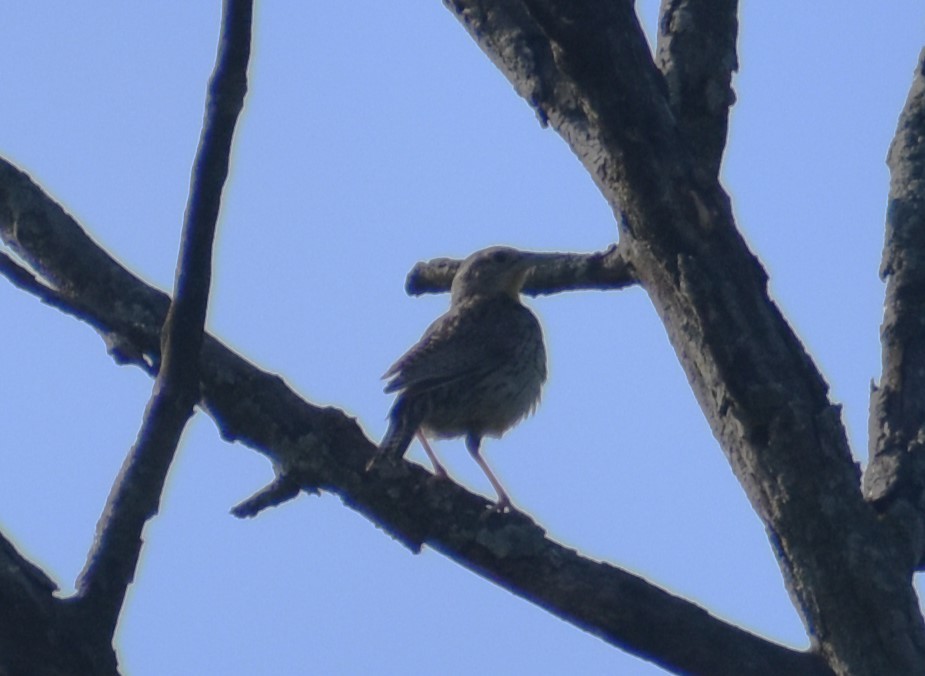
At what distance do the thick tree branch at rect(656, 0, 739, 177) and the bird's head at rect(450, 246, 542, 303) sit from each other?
3.32m

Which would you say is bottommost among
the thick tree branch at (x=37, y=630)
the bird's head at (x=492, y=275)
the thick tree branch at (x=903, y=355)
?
the thick tree branch at (x=37, y=630)

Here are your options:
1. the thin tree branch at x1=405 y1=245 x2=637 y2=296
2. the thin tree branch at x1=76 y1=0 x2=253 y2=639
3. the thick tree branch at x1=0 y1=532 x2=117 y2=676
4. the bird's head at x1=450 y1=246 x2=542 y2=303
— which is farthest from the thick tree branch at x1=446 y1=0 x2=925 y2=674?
the bird's head at x1=450 y1=246 x2=542 y2=303

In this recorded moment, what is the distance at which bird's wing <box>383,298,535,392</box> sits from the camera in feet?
25.4

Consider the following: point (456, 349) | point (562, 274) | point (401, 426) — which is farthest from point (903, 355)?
point (456, 349)

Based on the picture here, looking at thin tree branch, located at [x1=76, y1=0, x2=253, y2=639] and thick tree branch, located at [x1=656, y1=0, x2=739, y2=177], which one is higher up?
thick tree branch, located at [x1=656, y1=0, x2=739, y2=177]

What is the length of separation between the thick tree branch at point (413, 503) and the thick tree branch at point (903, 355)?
62cm

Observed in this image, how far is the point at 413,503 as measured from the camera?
5.35 m

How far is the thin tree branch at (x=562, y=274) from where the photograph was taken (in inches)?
240

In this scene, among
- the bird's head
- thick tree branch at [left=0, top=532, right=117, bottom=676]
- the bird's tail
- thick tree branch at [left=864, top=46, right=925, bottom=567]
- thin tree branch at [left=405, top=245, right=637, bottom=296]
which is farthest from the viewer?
the bird's head

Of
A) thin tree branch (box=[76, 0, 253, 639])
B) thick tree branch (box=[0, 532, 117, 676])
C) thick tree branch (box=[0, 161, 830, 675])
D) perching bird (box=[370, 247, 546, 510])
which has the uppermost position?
perching bird (box=[370, 247, 546, 510])

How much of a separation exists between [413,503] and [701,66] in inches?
73.3

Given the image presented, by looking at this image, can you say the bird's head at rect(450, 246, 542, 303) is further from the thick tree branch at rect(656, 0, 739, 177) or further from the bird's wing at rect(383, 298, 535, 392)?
the thick tree branch at rect(656, 0, 739, 177)

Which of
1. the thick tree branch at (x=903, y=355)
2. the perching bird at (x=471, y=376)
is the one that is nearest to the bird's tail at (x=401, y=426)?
the perching bird at (x=471, y=376)

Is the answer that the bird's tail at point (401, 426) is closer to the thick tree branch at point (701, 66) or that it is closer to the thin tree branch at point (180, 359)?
the thick tree branch at point (701, 66)
